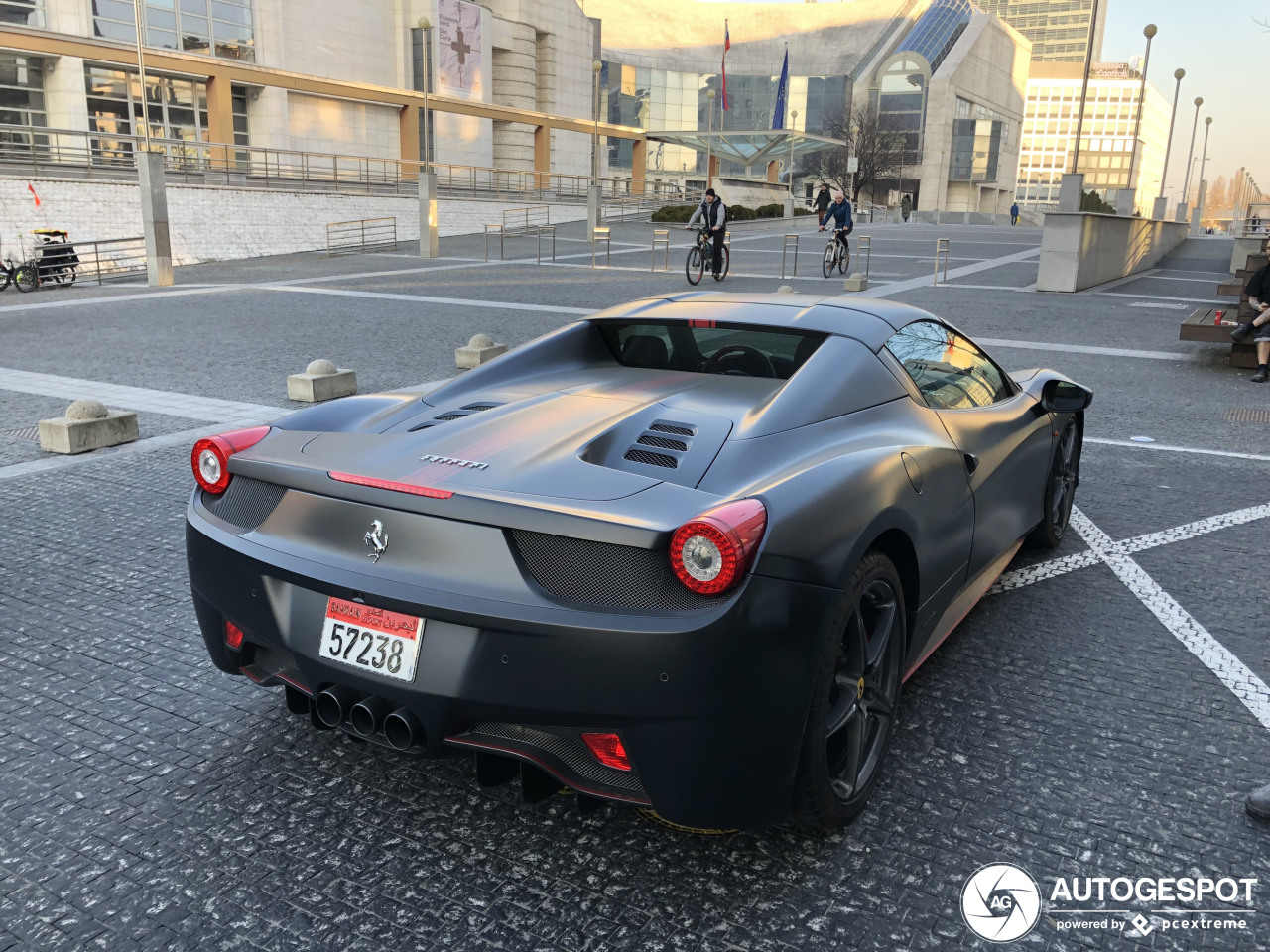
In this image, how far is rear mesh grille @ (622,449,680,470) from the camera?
2.70m

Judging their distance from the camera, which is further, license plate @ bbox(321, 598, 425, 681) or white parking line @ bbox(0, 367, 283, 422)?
white parking line @ bbox(0, 367, 283, 422)

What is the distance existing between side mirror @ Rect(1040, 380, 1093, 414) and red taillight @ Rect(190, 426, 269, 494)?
10.8 feet

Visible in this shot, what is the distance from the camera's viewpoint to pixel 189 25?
4019 centimetres

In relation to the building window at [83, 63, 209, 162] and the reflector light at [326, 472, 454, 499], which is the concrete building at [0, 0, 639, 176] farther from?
A: the reflector light at [326, 472, 454, 499]

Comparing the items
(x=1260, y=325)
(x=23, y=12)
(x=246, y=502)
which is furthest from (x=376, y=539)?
(x=23, y=12)

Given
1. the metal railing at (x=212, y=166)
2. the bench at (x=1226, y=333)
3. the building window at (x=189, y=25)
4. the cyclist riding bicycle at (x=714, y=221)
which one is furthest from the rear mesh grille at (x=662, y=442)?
the building window at (x=189, y=25)

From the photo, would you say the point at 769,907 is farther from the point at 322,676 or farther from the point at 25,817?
the point at 25,817

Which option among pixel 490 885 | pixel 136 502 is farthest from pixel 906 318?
pixel 136 502

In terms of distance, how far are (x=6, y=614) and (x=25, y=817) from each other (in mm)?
1670

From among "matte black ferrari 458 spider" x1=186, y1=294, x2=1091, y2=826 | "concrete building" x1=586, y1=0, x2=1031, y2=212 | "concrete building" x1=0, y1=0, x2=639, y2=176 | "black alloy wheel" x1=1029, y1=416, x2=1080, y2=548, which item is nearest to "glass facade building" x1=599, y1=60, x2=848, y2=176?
"concrete building" x1=586, y1=0, x2=1031, y2=212

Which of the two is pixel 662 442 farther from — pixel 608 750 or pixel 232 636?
pixel 232 636

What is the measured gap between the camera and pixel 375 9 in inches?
1938

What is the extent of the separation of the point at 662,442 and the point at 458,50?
181 ft

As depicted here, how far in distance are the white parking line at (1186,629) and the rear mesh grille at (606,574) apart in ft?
7.89
